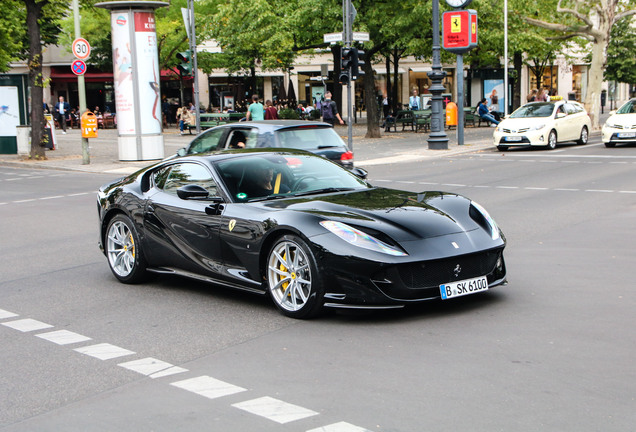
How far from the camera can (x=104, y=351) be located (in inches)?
237

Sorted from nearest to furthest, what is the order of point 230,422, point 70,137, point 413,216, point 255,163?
point 230,422 < point 413,216 < point 255,163 < point 70,137

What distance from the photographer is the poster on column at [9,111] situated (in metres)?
29.8

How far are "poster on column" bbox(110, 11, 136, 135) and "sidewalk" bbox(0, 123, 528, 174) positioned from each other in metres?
1.32

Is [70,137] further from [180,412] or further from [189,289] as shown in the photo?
[180,412]

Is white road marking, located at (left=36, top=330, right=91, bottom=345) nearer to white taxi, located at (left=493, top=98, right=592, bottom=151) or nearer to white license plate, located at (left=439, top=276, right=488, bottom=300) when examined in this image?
white license plate, located at (left=439, top=276, right=488, bottom=300)

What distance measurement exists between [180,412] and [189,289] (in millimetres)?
3615

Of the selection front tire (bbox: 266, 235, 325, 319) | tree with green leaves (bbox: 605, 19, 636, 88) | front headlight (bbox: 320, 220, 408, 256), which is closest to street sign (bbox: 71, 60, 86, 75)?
front tire (bbox: 266, 235, 325, 319)

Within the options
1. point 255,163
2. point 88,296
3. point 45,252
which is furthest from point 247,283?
point 45,252

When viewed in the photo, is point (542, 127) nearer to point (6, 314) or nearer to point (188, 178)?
point (188, 178)

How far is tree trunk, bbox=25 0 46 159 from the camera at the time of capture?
27828mm

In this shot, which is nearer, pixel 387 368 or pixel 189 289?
pixel 387 368

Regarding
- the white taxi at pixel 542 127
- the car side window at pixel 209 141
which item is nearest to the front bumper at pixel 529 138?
the white taxi at pixel 542 127

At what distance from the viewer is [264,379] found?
5191 millimetres

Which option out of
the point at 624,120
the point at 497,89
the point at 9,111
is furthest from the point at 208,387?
the point at 497,89
